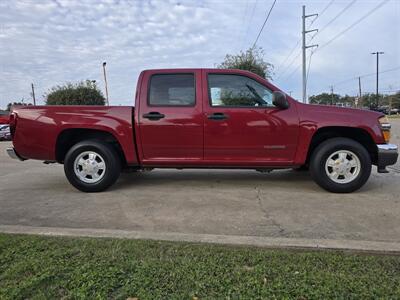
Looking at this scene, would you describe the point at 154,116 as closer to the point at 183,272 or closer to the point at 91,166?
the point at 91,166

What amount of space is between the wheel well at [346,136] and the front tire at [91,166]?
3019 mm

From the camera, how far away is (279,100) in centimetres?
509

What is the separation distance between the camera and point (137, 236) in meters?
3.54

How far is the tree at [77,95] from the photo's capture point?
126 ft

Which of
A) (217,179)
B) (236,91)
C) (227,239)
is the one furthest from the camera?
(217,179)

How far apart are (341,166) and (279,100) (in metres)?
1.34

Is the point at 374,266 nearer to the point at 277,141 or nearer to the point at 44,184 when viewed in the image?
the point at 277,141

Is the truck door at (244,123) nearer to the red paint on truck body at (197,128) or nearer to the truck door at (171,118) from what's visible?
the red paint on truck body at (197,128)

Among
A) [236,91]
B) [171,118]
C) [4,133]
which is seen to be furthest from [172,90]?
[4,133]

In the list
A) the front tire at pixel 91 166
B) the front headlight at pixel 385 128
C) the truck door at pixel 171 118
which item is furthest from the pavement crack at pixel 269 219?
the front tire at pixel 91 166

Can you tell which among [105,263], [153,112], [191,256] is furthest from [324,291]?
[153,112]

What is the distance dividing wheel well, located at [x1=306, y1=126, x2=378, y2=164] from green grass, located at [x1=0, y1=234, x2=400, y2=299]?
2.61 meters

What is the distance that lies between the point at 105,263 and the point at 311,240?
6.14ft

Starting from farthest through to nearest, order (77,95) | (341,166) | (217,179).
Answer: (77,95) → (217,179) → (341,166)
